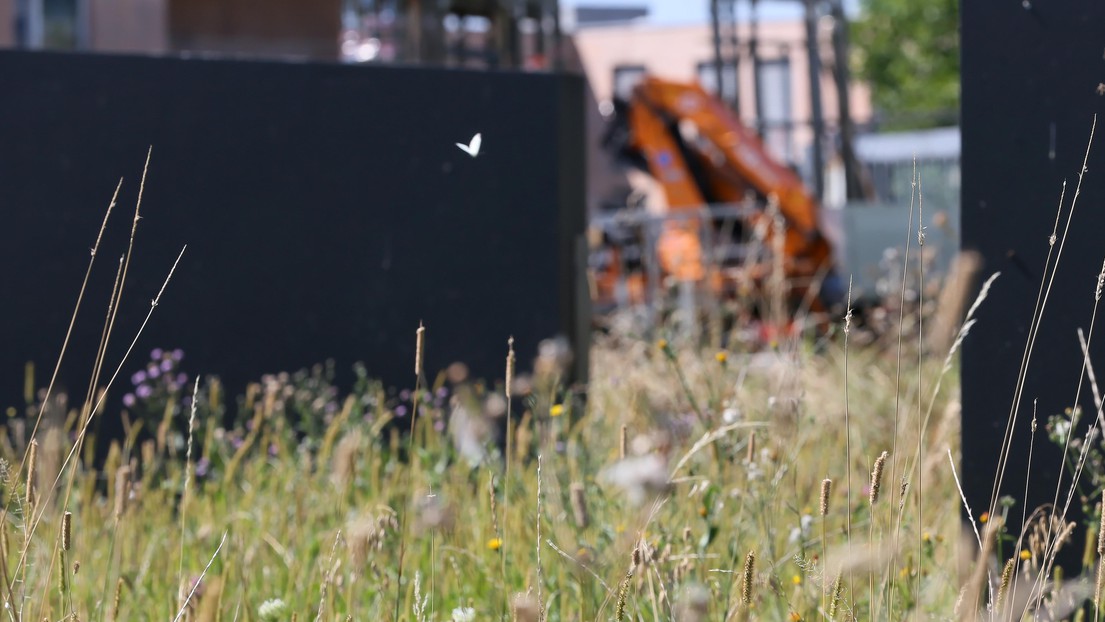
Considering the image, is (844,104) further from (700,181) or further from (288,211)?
(288,211)

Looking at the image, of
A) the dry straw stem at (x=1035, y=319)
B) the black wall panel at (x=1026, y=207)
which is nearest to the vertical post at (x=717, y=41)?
the black wall panel at (x=1026, y=207)

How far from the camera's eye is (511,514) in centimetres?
325

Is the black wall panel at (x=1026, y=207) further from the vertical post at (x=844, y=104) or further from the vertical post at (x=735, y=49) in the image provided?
the vertical post at (x=735, y=49)

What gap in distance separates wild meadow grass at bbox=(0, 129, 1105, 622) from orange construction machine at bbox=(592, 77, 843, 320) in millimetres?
6705

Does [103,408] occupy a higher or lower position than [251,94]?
lower

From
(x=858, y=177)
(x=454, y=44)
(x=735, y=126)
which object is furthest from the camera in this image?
(x=454, y=44)

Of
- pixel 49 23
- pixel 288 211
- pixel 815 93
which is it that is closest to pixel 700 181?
pixel 815 93

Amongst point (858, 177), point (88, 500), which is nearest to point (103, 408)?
point (88, 500)

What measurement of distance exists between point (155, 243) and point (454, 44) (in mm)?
11165

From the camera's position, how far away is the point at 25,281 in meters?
4.42

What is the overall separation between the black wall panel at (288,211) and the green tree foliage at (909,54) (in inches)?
915

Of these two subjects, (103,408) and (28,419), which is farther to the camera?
(103,408)

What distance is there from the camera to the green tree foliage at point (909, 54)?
27422 mm

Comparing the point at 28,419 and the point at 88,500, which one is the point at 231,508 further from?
the point at 28,419
